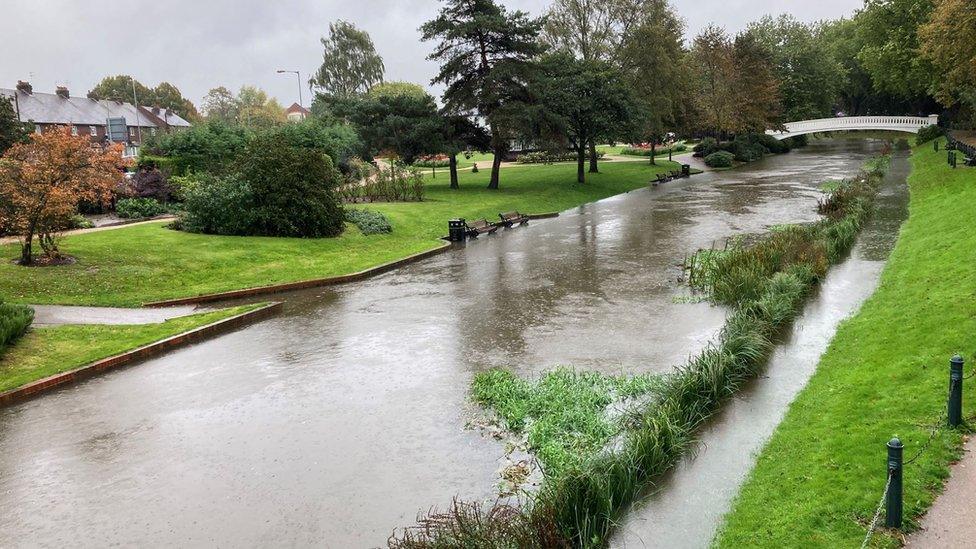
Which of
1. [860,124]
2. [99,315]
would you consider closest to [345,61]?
[860,124]

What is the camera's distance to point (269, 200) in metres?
21.9

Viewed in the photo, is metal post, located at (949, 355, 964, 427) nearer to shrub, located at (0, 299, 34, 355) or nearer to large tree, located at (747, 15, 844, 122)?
shrub, located at (0, 299, 34, 355)

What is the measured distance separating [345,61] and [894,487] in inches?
3301

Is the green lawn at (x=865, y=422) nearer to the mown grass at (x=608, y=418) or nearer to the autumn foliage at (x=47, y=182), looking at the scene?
the mown grass at (x=608, y=418)

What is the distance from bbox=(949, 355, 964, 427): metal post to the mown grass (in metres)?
2.57

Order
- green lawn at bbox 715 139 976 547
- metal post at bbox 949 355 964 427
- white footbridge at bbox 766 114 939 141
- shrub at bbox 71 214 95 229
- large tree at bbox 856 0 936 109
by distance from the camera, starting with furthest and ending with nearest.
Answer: white footbridge at bbox 766 114 939 141
large tree at bbox 856 0 936 109
shrub at bbox 71 214 95 229
metal post at bbox 949 355 964 427
green lawn at bbox 715 139 976 547

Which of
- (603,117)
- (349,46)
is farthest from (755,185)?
(349,46)

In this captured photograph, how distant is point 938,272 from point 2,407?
16.2m

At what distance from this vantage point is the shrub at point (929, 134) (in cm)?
5525

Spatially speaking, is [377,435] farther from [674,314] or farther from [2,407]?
[674,314]

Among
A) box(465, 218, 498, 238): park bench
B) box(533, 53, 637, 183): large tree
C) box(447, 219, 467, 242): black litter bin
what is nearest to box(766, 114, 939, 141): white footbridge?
box(533, 53, 637, 183): large tree

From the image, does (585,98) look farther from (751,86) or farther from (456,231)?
Answer: (751,86)

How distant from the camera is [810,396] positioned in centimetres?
846

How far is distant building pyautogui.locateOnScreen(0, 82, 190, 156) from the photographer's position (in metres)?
60.8
